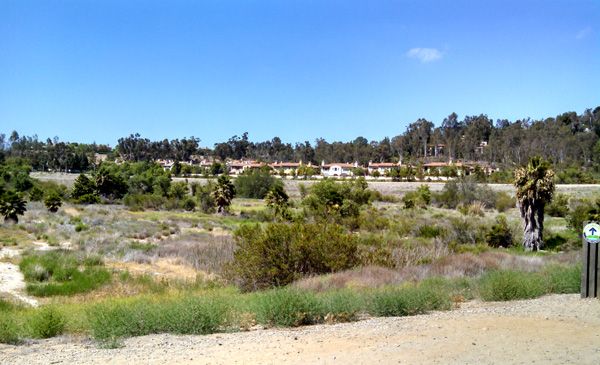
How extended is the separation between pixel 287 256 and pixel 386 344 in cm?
937

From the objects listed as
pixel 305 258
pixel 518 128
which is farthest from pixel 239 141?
pixel 305 258

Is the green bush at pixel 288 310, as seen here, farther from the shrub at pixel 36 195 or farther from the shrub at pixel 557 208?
the shrub at pixel 36 195

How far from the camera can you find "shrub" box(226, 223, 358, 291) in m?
17.2

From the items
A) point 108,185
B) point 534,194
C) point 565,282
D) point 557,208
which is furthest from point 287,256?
point 108,185

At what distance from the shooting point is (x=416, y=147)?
16688 centimetres

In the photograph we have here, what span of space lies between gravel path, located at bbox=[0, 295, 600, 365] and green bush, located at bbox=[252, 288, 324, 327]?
0.37 meters

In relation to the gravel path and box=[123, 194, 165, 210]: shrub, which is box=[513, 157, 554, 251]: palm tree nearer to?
the gravel path

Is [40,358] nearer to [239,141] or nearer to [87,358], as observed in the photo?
[87,358]

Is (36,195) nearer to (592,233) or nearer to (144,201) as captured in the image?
(144,201)

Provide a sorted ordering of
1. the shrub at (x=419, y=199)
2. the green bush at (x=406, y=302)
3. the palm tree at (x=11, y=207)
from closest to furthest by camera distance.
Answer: the green bush at (x=406, y=302) → the palm tree at (x=11, y=207) → the shrub at (x=419, y=199)

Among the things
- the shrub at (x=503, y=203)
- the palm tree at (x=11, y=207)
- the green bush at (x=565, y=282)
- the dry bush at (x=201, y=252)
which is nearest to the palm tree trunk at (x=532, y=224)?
the dry bush at (x=201, y=252)

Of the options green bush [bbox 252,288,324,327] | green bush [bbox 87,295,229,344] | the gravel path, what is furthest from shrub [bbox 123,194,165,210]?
the gravel path

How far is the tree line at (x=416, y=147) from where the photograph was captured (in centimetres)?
13050

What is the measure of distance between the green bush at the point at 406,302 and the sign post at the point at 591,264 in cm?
260
